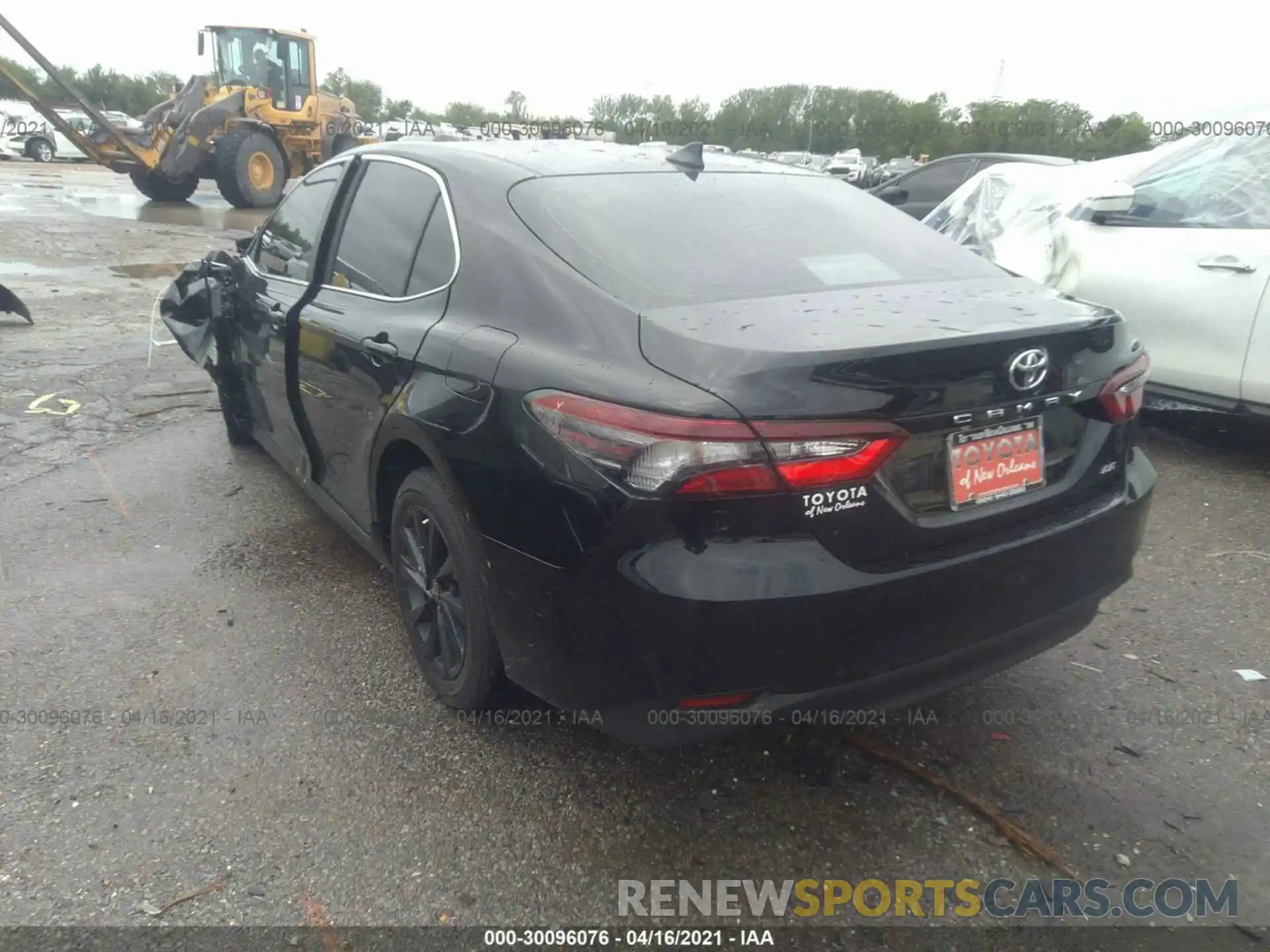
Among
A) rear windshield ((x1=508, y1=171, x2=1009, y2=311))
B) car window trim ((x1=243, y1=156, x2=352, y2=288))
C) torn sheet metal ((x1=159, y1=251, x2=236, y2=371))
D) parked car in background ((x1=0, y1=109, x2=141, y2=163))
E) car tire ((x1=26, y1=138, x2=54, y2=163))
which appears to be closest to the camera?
rear windshield ((x1=508, y1=171, x2=1009, y2=311))

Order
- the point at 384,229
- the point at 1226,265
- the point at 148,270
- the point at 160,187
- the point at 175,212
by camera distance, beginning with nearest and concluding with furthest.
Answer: the point at 384,229, the point at 1226,265, the point at 148,270, the point at 175,212, the point at 160,187

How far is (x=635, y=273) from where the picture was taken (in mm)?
2322

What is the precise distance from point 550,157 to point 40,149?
35047 mm

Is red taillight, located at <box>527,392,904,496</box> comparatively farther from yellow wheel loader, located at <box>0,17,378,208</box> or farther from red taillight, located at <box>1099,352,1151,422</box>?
→ yellow wheel loader, located at <box>0,17,378,208</box>

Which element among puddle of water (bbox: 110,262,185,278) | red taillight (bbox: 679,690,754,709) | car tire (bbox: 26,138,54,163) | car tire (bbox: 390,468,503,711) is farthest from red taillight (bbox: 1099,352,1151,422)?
car tire (bbox: 26,138,54,163)

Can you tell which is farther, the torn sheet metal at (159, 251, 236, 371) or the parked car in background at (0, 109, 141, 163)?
the parked car in background at (0, 109, 141, 163)

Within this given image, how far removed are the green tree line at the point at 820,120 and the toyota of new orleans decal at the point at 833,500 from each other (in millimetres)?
14650

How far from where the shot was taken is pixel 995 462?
6.93 feet

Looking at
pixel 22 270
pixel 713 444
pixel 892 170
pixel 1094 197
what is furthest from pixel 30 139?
pixel 713 444

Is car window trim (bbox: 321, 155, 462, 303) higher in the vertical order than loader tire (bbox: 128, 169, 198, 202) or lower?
higher

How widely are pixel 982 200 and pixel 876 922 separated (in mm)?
5712

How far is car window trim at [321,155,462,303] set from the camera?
262cm

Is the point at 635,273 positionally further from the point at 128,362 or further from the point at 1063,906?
the point at 128,362

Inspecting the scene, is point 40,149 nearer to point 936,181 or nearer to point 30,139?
point 30,139
